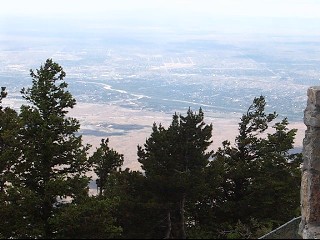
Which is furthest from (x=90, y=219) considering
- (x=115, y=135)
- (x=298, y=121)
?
(x=298, y=121)

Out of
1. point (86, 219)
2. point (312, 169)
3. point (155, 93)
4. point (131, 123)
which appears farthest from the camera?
Answer: point (155, 93)

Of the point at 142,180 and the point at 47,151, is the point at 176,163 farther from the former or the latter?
the point at 47,151

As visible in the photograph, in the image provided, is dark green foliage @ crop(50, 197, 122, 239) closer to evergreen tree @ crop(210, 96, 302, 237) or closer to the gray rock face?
the gray rock face

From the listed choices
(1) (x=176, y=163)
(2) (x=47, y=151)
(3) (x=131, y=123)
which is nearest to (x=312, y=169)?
(1) (x=176, y=163)

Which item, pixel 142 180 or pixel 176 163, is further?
pixel 176 163

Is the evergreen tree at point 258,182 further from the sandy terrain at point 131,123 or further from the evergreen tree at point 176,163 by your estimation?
the sandy terrain at point 131,123

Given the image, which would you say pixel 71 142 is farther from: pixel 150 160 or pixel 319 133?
pixel 319 133

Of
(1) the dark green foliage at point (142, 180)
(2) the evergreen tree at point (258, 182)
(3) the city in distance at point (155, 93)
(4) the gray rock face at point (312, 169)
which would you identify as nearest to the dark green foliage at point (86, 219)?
(1) the dark green foliage at point (142, 180)

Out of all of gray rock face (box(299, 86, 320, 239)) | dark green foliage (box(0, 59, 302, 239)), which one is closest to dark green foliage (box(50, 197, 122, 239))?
dark green foliage (box(0, 59, 302, 239))
